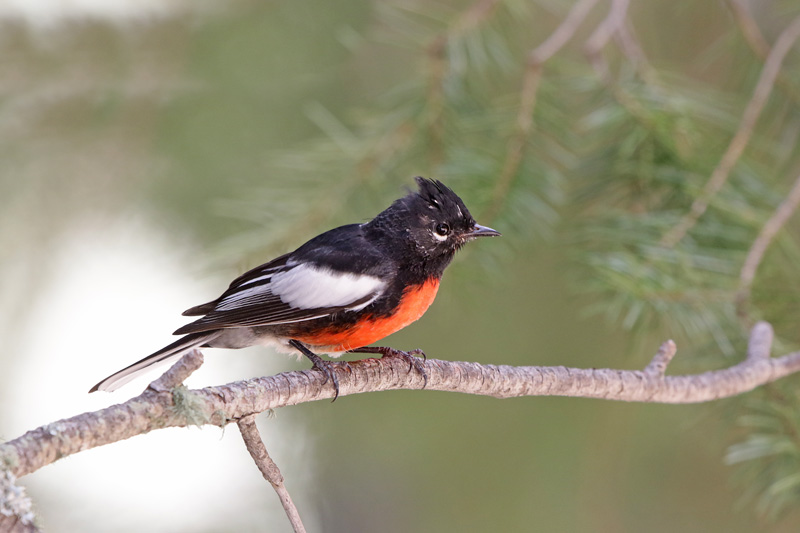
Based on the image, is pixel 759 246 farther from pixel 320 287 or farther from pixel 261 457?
pixel 261 457

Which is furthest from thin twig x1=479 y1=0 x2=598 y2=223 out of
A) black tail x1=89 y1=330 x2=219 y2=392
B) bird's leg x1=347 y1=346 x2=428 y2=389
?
black tail x1=89 y1=330 x2=219 y2=392

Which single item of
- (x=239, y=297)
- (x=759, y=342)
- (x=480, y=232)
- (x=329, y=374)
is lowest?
(x=329, y=374)

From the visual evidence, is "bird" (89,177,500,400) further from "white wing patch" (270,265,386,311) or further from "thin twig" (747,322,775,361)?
"thin twig" (747,322,775,361)

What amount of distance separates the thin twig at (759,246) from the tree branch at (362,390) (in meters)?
0.08

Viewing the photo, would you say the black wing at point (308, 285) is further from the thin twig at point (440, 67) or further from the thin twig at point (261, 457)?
the thin twig at point (261, 457)

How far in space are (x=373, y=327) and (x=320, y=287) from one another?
15cm

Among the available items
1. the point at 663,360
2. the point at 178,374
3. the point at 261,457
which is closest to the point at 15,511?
the point at 178,374

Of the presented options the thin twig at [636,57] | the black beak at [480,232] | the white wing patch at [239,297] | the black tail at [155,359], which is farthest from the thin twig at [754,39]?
the black tail at [155,359]

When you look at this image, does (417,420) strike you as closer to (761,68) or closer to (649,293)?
(649,293)

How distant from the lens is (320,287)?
172 cm

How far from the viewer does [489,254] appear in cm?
200

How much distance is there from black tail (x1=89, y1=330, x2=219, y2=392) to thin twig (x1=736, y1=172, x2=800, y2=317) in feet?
4.06

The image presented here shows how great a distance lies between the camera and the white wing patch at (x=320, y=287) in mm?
1691

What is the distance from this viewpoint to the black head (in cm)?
186
